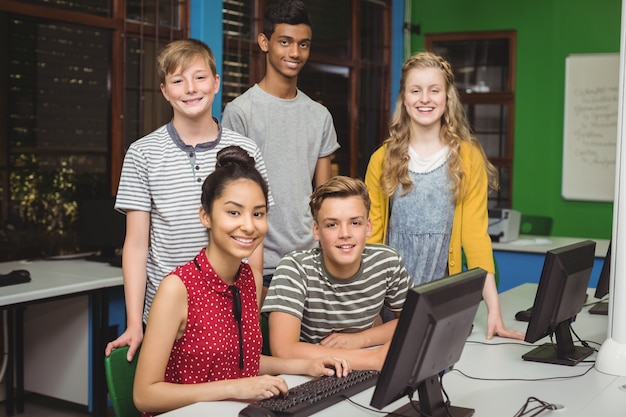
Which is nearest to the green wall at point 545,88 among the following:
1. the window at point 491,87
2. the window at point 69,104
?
the window at point 491,87

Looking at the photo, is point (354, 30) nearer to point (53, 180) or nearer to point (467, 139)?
point (53, 180)

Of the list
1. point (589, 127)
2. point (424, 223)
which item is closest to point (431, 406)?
point (424, 223)

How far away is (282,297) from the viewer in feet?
6.93

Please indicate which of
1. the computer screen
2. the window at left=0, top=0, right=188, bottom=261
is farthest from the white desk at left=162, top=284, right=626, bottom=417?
the window at left=0, top=0, right=188, bottom=261

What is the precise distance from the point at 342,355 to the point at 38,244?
269cm

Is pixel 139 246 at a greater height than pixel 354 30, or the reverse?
pixel 354 30

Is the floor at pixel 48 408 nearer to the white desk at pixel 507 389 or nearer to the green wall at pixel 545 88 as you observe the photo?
the white desk at pixel 507 389

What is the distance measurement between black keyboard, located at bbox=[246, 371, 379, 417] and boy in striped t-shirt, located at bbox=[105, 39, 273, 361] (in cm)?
39

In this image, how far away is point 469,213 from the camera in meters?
2.51

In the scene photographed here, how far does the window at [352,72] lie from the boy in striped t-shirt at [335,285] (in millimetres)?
3509

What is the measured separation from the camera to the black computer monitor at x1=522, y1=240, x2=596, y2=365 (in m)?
2.09

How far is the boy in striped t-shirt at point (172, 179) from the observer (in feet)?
7.07

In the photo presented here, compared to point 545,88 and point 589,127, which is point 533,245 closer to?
point 589,127

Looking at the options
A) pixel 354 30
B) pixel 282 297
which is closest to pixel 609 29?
pixel 354 30
